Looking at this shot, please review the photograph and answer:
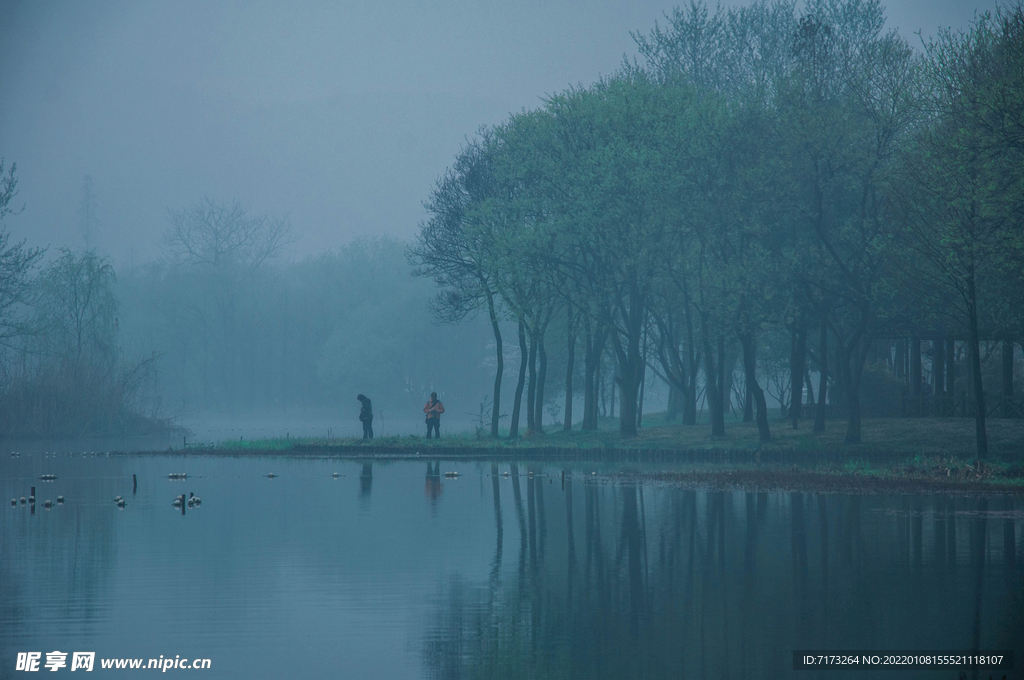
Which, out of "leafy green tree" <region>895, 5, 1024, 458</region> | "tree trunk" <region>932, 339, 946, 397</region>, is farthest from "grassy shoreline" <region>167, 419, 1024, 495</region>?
"tree trunk" <region>932, 339, 946, 397</region>

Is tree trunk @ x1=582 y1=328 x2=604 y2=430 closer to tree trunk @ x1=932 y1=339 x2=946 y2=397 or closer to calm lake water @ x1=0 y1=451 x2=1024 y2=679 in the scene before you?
tree trunk @ x1=932 y1=339 x2=946 y2=397

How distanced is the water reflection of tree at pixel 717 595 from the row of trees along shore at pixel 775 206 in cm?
1401

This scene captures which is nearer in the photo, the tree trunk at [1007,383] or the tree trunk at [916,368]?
the tree trunk at [1007,383]

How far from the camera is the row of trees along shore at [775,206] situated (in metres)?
32.0

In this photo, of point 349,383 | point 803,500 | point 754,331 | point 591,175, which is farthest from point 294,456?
point 349,383

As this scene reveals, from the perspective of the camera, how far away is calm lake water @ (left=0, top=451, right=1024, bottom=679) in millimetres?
11375

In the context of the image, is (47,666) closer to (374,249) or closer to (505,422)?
(505,422)

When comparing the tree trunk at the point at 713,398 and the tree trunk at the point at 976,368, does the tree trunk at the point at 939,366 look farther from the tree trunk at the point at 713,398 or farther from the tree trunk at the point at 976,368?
the tree trunk at the point at 976,368

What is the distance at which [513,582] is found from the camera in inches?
594

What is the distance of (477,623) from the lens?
12594 millimetres

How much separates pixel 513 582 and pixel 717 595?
2759 millimetres

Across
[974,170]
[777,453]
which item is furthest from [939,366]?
[974,170]

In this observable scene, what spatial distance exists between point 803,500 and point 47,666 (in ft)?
58.3

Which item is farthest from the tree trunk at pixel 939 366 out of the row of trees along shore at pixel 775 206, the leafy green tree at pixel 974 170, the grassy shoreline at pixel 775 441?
the leafy green tree at pixel 974 170
